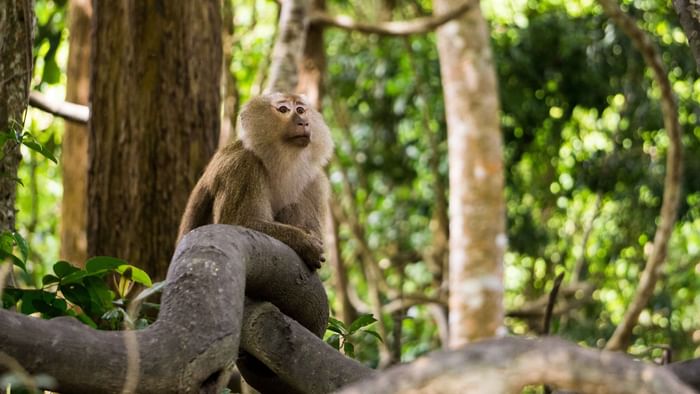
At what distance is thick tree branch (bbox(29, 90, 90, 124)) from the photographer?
240 inches

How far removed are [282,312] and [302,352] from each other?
1.16 feet

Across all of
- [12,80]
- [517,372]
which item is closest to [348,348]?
[12,80]

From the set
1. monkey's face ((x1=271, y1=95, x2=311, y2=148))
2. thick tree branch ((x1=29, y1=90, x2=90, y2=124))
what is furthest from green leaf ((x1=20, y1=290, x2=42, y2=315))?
thick tree branch ((x1=29, y1=90, x2=90, y2=124))

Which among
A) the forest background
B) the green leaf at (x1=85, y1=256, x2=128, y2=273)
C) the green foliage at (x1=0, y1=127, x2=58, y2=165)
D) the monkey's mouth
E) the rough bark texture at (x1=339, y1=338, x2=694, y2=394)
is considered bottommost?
the forest background

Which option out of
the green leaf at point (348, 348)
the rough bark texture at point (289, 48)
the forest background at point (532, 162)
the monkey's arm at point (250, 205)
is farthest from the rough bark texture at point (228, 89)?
the green leaf at point (348, 348)

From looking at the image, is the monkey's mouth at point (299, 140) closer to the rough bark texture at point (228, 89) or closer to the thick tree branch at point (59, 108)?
the thick tree branch at point (59, 108)

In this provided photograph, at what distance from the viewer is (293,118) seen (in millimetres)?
4648

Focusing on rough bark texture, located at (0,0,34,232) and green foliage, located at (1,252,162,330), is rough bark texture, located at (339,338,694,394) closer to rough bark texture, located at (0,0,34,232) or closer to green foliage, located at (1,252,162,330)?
Answer: green foliage, located at (1,252,162,330)

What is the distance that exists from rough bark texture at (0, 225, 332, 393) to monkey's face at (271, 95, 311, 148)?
206 centimetres

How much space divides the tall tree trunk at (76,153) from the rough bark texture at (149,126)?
2.08 m

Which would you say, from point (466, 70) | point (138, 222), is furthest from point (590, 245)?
point (138, 222)

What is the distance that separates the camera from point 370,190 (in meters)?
11.8

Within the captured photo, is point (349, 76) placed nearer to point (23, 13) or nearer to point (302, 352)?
point (23, 13)

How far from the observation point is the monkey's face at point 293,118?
4594 millimetres
